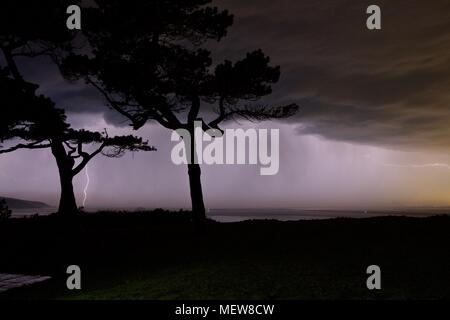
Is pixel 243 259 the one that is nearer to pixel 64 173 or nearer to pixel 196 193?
pixel 196 193

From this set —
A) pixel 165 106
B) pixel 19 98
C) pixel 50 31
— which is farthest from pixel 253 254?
pixel 50 31

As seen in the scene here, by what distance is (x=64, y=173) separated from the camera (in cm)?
2194

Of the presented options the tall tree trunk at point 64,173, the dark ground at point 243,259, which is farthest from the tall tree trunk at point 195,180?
the tall tree trunk at point 64,173

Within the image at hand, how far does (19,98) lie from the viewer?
61.2 ft

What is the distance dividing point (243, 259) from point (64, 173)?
13.8 meters

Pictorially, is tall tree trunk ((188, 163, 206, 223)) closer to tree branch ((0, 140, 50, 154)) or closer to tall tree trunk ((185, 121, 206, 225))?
tall tree trunk ((185, 121, 206, 225))

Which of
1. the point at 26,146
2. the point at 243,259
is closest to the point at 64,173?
the point at 26,146

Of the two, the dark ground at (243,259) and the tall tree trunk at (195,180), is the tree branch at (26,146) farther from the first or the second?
the tall tree trunk at (195,180)

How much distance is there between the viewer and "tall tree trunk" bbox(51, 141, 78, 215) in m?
21.7

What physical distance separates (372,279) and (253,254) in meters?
4.18

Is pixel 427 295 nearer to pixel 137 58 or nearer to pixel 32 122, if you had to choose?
pixel 137 58

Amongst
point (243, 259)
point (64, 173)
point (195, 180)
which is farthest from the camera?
point (64, 173)

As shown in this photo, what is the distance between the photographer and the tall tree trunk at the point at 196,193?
1703 cm

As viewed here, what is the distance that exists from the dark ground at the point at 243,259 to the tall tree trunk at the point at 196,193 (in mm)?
781
